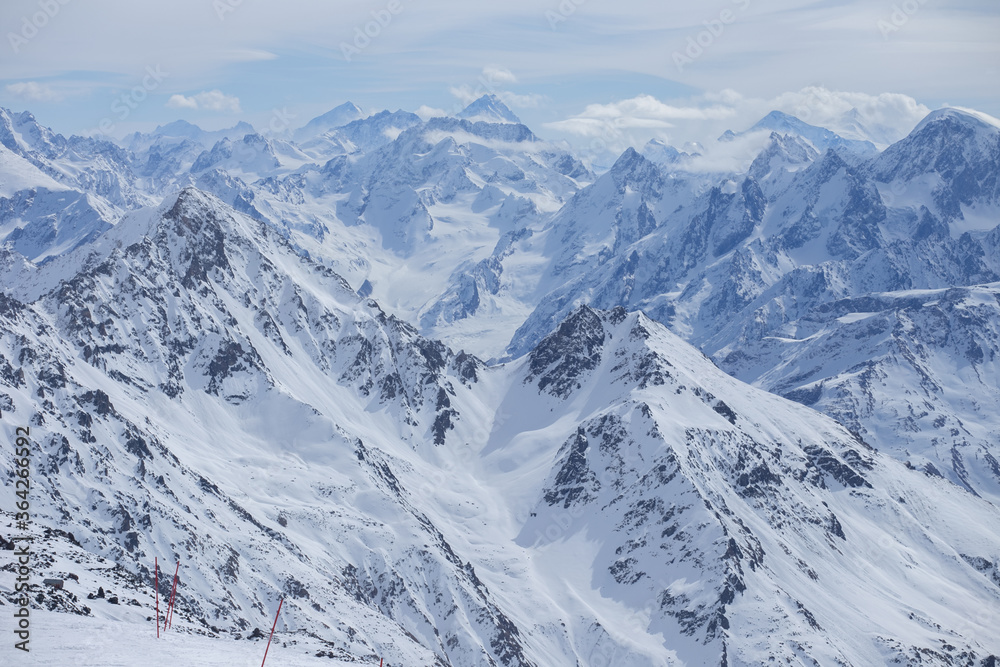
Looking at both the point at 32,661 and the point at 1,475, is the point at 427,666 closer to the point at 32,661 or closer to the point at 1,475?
the point at 1,475

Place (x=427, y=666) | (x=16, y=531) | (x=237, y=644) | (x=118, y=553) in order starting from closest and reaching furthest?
(x=237, y=644), (x=16, y=531), (x=118, y=553), (x=427, y=666)

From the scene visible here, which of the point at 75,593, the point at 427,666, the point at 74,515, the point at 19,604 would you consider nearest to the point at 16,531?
the point at 75,593

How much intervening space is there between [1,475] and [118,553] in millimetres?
33560

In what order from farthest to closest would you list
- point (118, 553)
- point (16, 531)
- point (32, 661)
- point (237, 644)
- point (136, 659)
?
1. point (118, 553)
2. point (16, 531)
3. point (237, 644)
4. point (136, 659)
5. point (32, 661)

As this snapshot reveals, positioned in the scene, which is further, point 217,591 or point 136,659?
point 217,591

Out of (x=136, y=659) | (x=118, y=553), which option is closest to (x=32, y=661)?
(x=136, y=659)

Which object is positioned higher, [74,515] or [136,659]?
[136,659]

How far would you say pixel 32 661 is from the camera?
2761 inches

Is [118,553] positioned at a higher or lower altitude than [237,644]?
lower

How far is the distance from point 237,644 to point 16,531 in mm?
38672

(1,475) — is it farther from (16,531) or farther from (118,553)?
(16,531)

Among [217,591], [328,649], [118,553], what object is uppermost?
[328,649]

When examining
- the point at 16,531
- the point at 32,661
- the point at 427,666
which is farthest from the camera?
the point at 427,666

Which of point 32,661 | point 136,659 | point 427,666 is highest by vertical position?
point 32,661
